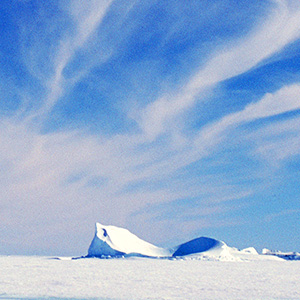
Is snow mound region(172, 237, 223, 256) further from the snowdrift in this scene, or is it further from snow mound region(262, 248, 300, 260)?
snow mound region(262, 248, 300, 260)

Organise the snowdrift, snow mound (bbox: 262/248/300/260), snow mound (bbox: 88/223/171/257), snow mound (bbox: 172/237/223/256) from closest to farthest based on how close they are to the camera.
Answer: the snowdrift
snow mound (bbox: 172/237/223/256)
snow mound (bbox: 88/223/171/257)
snow mound (bbox: 262/248/300/260)

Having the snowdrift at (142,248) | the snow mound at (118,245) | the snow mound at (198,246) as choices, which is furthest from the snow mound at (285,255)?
the snow mound at (118,245)

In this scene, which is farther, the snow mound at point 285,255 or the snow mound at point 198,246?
the snow mound at point 285,255

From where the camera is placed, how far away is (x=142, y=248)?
145 ft

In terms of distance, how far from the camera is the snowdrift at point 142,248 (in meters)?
38.9

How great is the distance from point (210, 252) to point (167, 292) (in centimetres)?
2671

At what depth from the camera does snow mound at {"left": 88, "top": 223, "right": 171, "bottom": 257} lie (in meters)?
40.9

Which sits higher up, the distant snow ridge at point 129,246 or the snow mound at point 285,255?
the snow mound at point 285,255

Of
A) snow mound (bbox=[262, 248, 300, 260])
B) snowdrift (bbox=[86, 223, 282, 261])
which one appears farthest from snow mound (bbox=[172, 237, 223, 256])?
snow mound (bbox=[262, 248, 300, 260])

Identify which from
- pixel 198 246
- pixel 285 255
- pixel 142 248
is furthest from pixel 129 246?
pixel 285 255

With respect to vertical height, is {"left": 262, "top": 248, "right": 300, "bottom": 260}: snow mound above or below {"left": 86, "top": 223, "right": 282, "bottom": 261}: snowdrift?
above

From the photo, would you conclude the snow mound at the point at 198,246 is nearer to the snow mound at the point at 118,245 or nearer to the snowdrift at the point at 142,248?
the snowdrift at the point at 142,248

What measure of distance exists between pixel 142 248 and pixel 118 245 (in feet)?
12.3

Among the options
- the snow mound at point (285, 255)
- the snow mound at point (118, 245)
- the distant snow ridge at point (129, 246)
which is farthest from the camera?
the snow mound at point (285, 255)
